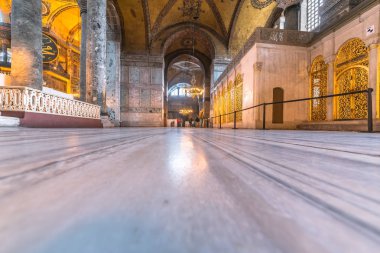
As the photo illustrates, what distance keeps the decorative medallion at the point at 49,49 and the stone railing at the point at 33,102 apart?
10838 millimetres

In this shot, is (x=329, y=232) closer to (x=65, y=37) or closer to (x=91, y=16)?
(x=91, y=16)

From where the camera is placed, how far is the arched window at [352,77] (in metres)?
5.49

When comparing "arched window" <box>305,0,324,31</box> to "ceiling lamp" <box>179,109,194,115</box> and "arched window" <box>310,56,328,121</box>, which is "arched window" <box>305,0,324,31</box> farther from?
"ceiling lamp" <box>179,109,194,115</box>

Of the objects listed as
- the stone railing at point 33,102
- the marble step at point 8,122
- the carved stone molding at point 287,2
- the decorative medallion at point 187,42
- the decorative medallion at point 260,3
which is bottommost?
the marble step at point 8,122

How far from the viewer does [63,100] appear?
5027mm

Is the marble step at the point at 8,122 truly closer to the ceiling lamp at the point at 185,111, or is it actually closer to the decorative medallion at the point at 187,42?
the decorative medallion at the point at 187,42

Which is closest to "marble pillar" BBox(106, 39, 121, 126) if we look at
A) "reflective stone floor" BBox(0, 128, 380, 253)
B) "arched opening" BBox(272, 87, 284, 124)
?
"arched opening" BBox(272, 87, 284, 124)

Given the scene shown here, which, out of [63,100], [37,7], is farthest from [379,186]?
[37,7]

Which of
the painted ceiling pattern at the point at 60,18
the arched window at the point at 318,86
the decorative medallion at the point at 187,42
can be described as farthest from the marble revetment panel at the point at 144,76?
the arched window at the point at 318,86

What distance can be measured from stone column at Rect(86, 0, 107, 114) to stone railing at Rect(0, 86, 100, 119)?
1.16m

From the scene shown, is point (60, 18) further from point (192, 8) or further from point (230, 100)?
point (230, 100)

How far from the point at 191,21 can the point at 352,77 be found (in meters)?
11.1

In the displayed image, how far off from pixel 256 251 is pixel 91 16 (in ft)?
25.6

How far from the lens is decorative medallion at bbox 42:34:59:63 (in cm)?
1316
